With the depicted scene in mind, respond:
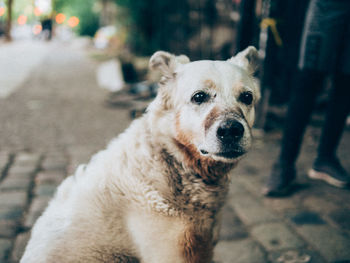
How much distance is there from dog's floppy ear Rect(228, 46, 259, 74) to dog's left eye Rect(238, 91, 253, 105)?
0.22 meters

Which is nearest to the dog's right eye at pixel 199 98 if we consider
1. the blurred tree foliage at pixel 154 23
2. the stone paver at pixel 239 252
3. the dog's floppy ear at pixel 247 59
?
the dog's floppy ear at pixel 247 59

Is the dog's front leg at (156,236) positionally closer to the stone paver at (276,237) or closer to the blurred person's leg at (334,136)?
the stone paver at (276,237)

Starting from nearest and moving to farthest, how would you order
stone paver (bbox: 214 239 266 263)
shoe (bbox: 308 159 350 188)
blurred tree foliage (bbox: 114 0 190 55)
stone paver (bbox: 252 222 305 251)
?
stone paver (bbox: 214 239 266 263), stone paver (bbox: 252 222 305 251), shoe (bbox: 308 159 350 188), blurred tree foliage (bbox: 114 0 190 55)

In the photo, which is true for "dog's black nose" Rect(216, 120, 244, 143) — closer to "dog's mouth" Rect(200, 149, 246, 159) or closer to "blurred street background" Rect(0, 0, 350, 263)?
"dog's mouth" Rect(200, 149, 246, 159)

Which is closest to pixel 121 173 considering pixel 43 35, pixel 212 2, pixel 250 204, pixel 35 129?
pixel 250 204

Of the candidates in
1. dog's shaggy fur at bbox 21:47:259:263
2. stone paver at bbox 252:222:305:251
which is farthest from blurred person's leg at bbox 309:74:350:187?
dog's shaggy fur at bbox 21:47:259:263

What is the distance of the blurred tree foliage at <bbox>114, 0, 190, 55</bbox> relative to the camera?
8.74 metres

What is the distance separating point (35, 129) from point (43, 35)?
3513cm

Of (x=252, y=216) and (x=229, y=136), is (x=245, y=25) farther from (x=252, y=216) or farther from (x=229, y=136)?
(x=229, y=136)

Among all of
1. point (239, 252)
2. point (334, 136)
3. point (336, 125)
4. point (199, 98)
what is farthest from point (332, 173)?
point (199, 98)

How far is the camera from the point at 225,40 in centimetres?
671

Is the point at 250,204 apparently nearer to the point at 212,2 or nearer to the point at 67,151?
the point at 67,151

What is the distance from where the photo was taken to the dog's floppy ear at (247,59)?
187cm

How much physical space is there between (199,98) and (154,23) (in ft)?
32.7
